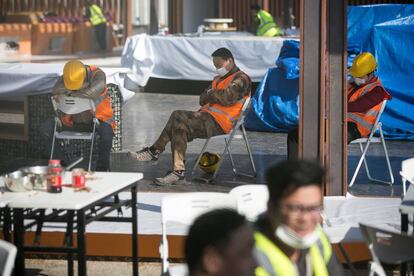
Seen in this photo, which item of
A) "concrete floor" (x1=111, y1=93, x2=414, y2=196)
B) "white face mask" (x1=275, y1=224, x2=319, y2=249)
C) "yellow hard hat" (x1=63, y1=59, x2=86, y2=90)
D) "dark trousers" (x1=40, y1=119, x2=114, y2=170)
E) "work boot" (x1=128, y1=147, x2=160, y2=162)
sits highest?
"yellow hard hat" (x1=63, y1=59, x2=86, y2=90)

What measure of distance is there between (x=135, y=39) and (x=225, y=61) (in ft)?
27.1

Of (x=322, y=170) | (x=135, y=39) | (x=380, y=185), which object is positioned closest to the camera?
(x=322, y=170)

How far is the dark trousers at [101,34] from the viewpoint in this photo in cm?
2808

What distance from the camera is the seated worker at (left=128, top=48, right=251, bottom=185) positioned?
8.64 metres

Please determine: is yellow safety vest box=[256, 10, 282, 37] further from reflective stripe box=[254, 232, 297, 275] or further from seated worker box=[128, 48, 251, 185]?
reflective stripe box=[254, 232, 297, 275]

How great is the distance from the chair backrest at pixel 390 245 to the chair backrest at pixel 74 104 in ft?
15.5

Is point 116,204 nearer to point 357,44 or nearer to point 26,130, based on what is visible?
point 26,130

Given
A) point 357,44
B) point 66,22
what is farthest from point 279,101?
point 66,22

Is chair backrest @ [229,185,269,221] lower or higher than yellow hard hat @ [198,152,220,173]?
higher

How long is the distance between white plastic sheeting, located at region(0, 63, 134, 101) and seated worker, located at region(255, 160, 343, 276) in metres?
→ 6.51

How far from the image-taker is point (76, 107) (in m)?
8.75

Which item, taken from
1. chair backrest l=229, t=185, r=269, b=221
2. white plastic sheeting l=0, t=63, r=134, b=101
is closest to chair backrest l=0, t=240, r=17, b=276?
chair backrest l=229, t=185, r=269, b=221

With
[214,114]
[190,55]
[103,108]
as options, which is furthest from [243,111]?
[190,55]

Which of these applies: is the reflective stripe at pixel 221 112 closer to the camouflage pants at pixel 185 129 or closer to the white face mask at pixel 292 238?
the camouflage pants at pixel 185 129
